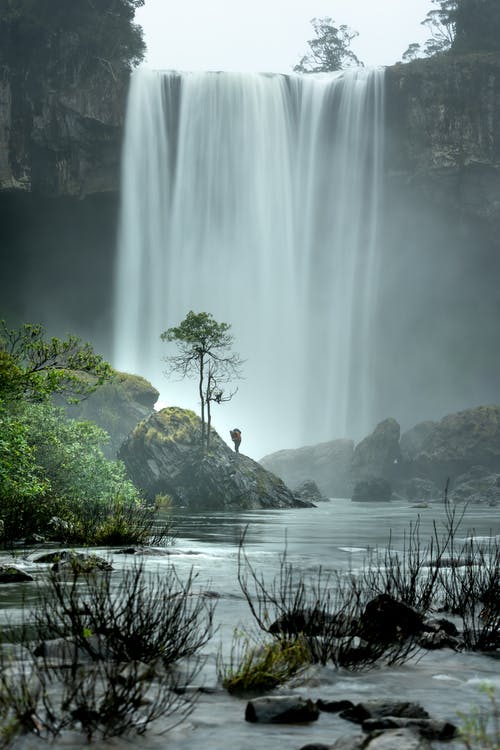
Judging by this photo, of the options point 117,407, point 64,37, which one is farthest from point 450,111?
point 117,407

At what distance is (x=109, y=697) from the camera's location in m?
4.77

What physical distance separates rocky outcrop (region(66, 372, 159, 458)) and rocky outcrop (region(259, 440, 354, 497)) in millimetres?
34921

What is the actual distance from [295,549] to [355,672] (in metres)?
12.5

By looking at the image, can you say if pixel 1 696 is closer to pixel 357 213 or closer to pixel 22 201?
pixel 22 201

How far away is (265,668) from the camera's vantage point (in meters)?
6.03

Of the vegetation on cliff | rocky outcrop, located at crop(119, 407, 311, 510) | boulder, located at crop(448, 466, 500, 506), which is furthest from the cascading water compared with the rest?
the vegetation on cliff

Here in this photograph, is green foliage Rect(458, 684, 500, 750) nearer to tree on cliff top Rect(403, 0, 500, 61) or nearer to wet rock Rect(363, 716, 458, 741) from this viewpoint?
wet rock Rect(363, 716, 458, 741)

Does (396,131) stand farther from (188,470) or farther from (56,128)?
(188,470)

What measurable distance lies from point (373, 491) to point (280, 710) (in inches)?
2811

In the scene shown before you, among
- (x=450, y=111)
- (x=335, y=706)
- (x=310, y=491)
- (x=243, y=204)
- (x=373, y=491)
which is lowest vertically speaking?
(x=335, y=706)

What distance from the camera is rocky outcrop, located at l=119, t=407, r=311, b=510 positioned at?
158ft

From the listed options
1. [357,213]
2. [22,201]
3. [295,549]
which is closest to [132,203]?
[22,201]

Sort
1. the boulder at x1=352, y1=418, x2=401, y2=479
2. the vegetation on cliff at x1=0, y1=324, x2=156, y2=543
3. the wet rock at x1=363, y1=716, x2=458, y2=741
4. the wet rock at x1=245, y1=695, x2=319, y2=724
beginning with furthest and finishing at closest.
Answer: the boulder at x1=352, y1=418, x2=401, y2=479
the vegetation on cliff at x1=0, y1=324, x2=156, y2=543
the wet rock at x1=245, y1=695, x2=319, y2=724
the wet rock at x1=363, y1=716, x2=458, y2=741

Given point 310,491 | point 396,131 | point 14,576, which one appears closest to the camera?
point 14,576
